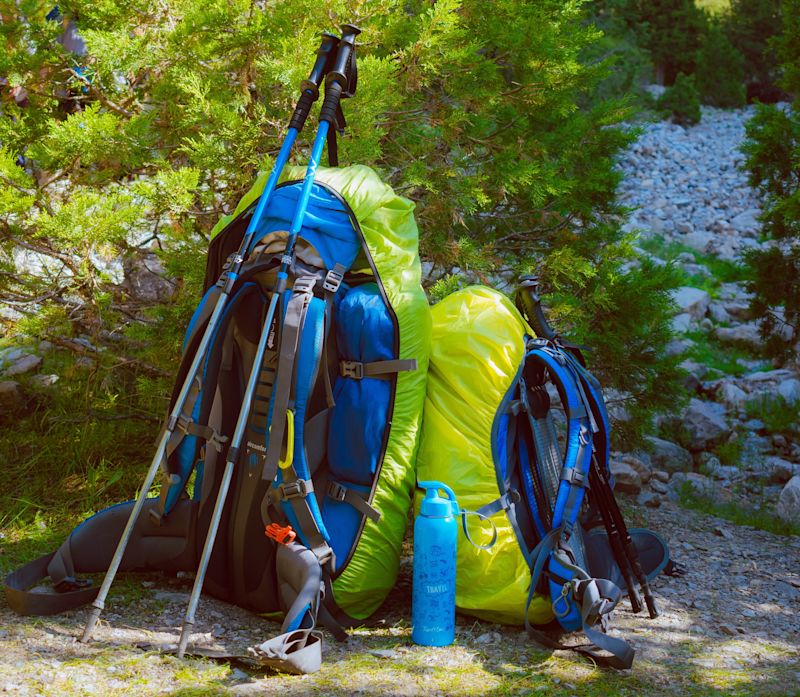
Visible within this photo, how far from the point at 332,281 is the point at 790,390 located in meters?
5.23

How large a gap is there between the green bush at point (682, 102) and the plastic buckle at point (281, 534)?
57.7ft

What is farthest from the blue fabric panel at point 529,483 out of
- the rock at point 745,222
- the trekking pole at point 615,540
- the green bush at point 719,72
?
the green bush at point 719,72

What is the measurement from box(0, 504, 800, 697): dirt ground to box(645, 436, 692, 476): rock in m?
2.24

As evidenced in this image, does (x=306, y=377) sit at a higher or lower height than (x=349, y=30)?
lower

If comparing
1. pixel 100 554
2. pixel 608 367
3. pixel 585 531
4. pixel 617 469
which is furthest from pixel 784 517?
pixel 100 554

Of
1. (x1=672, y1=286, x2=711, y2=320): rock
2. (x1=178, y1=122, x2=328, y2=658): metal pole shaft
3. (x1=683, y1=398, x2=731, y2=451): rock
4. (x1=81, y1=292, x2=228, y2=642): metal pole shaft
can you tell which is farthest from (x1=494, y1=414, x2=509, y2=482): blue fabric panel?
(x1=672, y1=286, x2=711, y2=320): rock

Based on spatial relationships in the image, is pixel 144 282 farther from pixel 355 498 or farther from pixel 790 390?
pixel 790 390

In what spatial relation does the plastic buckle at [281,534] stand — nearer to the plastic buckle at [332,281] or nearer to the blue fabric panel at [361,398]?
the blue fabric panel at [361,398]

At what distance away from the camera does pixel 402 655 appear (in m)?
2.81

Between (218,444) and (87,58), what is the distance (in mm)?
1901

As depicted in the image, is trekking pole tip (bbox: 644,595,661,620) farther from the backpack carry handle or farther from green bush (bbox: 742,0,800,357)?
green bush (bbox: 742,0,800,357)

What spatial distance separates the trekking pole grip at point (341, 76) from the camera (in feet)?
10.6

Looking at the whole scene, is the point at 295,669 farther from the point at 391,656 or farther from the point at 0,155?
the point at 0,155

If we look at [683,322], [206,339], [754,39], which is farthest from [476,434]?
[754,39]
